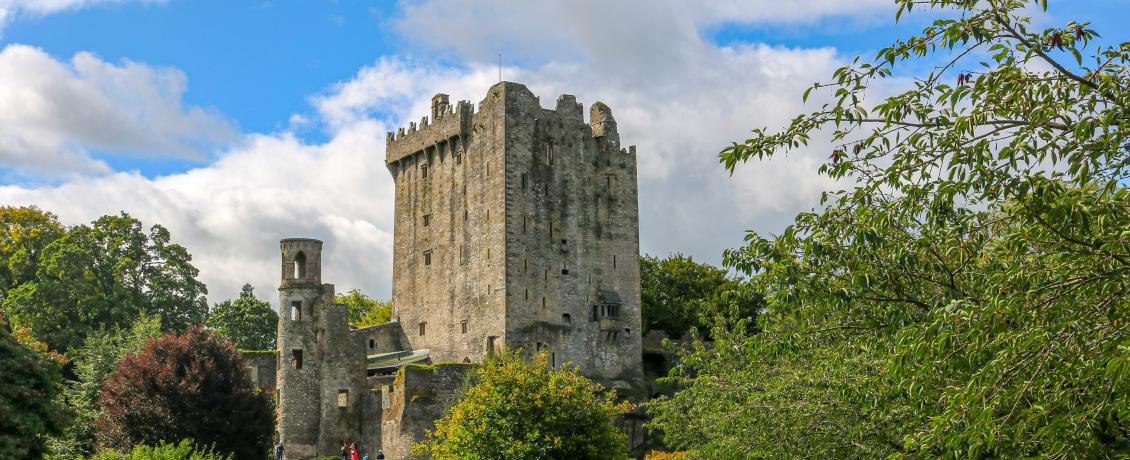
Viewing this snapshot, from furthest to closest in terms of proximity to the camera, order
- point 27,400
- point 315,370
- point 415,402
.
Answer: point 315,370 < point 415,402 < point 27,400

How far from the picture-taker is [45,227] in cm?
6681

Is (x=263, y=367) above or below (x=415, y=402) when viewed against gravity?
above

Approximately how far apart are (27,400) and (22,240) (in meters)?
42.8

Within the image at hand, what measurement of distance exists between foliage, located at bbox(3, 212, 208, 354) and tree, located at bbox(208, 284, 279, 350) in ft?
34.2

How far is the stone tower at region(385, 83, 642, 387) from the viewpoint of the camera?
58.2 m

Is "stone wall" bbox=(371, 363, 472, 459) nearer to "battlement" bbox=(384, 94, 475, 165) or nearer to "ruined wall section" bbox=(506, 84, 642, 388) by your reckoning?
"ruined wall section" bbox=(506, 84, 642, 388)

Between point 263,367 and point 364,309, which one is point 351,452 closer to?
point 263,367

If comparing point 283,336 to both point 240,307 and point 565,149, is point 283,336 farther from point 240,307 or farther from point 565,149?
point 240,307

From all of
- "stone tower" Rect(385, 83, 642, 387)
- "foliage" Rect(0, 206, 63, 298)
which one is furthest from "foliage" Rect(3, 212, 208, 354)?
"stone tower" Rect(385, 83, 642, 387)

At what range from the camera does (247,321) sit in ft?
263

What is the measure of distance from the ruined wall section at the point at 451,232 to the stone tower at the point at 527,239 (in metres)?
0.08

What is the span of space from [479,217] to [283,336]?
12.3 m

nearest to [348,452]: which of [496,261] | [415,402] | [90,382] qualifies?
[415,402]

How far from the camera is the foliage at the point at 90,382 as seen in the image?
4038 centimetres
